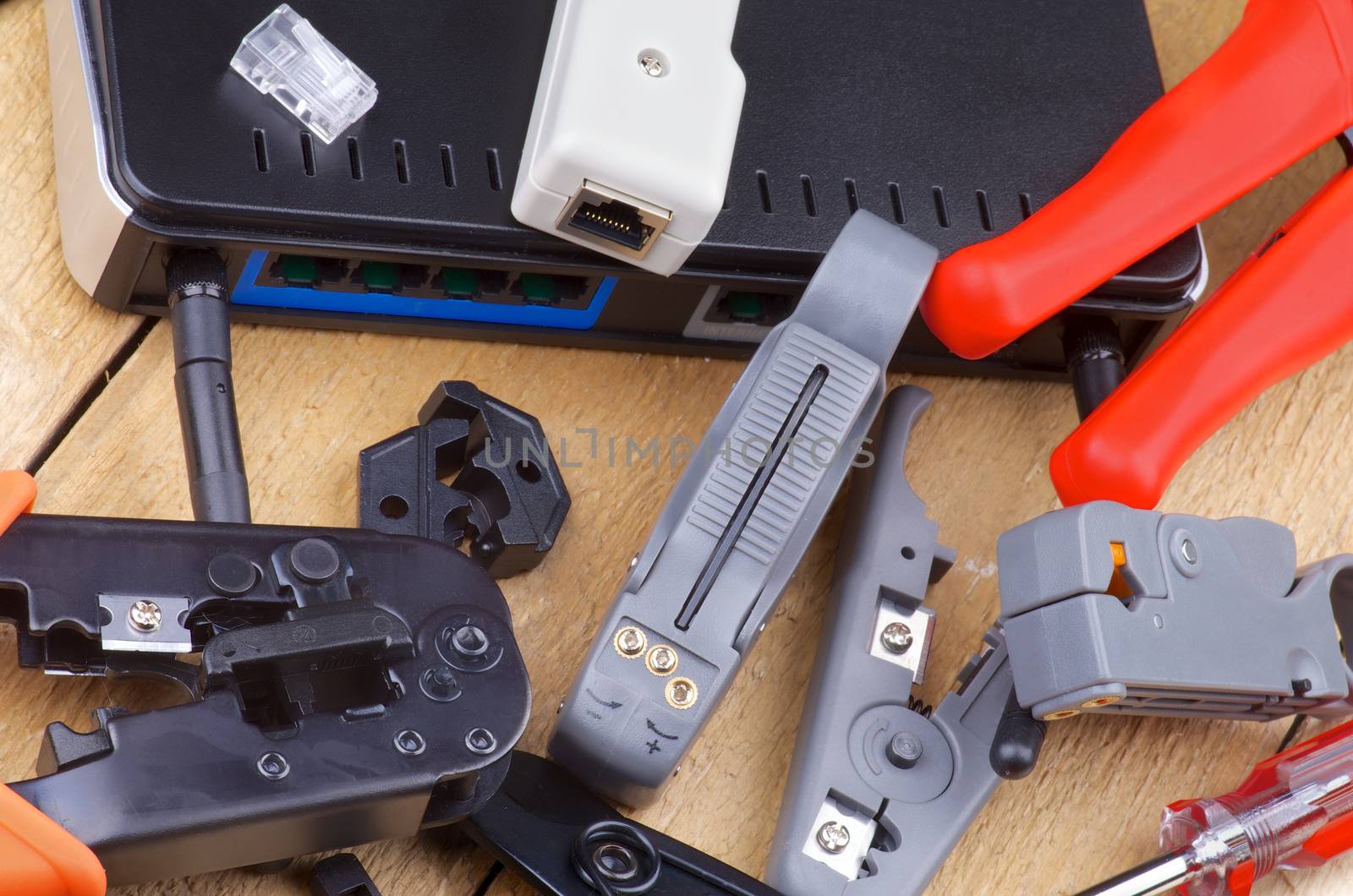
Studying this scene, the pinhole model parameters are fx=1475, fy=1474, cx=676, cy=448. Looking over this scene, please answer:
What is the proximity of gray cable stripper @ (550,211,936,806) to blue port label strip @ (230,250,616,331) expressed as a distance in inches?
5.2

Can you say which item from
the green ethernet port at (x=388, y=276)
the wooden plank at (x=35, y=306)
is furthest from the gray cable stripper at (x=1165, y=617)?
the wooden plank at (x=35, y=306)

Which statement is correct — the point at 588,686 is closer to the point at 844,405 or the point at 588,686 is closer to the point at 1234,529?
the point at 844,405

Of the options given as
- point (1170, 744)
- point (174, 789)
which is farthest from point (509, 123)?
point (1170, 744)

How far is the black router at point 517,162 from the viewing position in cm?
77

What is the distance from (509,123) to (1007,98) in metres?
0.31

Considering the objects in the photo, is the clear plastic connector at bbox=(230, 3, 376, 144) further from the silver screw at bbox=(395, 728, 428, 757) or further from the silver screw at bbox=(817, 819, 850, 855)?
the silver screw at bbox=(817, 819, 850, 855)

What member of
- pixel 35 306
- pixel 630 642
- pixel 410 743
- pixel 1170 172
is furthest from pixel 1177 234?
pixel 35 306

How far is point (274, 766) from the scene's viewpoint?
2.06ft

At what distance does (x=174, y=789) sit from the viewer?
0.61 m

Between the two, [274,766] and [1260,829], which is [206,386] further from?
[1260,829]

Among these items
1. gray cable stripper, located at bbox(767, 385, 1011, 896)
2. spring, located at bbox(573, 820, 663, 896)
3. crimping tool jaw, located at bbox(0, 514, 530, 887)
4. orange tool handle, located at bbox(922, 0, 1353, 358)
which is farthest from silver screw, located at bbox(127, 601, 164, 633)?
orange tool handle, located at bbox(922, 0, 1353, 358)

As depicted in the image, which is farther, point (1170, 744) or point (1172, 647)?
point (1170, 744)

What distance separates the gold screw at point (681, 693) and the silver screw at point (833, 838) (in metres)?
0.10

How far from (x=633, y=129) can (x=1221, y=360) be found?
347 millimetres
